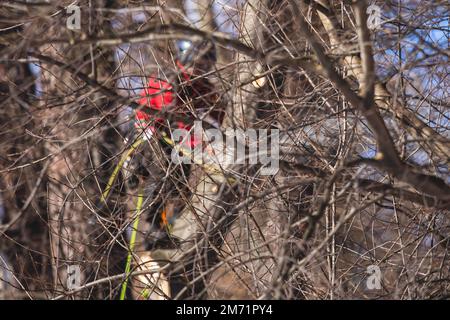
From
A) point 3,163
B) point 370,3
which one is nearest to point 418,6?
point 370,3

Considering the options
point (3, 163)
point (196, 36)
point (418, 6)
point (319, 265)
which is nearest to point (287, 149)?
point (319, 265)

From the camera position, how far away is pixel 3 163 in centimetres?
566

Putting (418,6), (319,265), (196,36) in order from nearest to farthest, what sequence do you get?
1. (196,36)
2. (418,6)
3. (319,265)

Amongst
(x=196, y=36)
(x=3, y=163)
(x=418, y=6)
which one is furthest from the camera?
(x=3, y=163)

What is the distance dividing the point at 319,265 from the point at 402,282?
Result: 22.2 inches

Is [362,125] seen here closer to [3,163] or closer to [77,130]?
[77,130]

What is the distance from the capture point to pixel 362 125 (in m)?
5.05

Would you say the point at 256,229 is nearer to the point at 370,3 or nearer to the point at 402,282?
the point at 402,282

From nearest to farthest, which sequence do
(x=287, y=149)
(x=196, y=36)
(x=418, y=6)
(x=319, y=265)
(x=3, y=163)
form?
(x=196, y=36) → (x=418, y=6) → (x=319, y=265) → (x=287, y=149) → (x=3, y=163)

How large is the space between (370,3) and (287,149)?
1049mm
